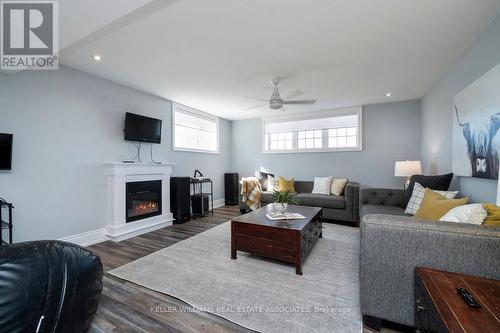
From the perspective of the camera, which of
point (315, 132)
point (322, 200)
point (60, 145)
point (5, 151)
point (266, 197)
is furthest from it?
point (315, 132)

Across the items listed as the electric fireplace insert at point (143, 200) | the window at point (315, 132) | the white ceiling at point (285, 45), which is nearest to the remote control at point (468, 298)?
the white ceiling at point (285, 45)

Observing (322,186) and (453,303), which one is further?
(322,186)

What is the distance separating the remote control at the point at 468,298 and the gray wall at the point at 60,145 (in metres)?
4.00

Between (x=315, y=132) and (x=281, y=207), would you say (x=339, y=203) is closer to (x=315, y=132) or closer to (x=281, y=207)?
(x=281, y=207)

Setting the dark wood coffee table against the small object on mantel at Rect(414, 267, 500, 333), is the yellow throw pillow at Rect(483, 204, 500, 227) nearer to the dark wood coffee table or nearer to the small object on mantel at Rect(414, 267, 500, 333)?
the small object on mantel at Rect(414, 267, 500, 333)

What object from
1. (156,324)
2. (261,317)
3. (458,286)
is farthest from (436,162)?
(156,324)

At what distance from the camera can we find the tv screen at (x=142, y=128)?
356cm

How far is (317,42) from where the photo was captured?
7.63 feet

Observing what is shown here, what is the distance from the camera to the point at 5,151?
2.31 meters

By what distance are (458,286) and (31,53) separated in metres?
3.88

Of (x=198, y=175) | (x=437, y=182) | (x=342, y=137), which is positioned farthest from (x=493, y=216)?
(x=198, y=175)

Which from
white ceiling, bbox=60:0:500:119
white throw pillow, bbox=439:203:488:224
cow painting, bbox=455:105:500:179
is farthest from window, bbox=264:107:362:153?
white throw pillow, bbox=439:203:488:224

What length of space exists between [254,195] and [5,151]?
382 cm

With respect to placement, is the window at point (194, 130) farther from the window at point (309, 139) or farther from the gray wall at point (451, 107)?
the gray wall at point (451, 107)
